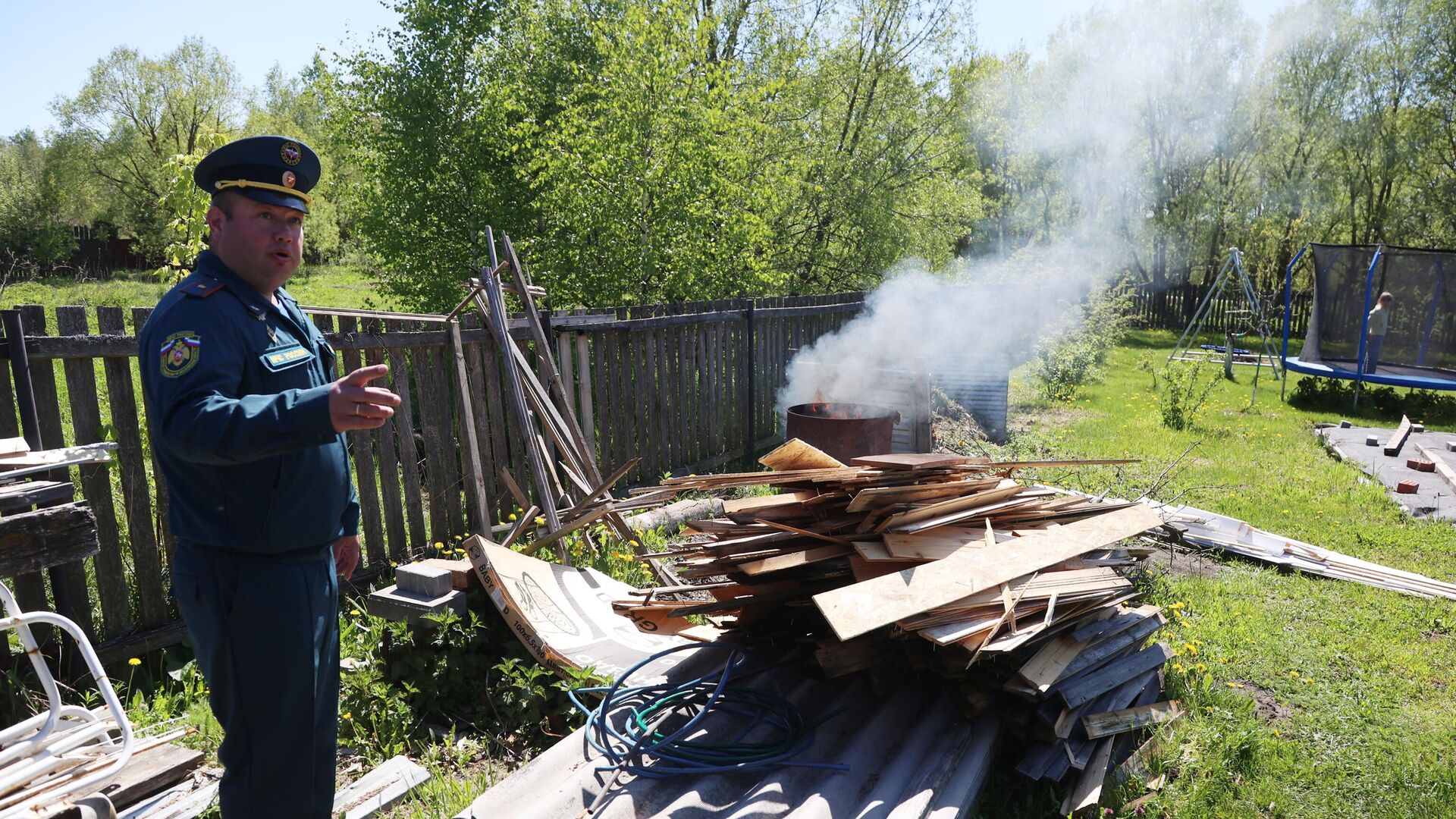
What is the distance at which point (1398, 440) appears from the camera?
9297 millimetres

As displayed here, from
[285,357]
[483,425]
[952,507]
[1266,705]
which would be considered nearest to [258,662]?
[285,357]

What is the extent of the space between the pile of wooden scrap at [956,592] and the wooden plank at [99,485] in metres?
2.33

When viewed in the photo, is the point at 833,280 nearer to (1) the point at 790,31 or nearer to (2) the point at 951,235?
(2) the point at 951,235

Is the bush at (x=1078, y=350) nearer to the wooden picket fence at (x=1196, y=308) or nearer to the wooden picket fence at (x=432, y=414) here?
the wooden picket fence at (x=432, y=414)

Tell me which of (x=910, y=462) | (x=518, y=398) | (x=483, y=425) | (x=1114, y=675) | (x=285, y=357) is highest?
(x=285, y=357)

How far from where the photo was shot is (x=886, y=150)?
1484cm

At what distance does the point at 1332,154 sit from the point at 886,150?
2195 cm

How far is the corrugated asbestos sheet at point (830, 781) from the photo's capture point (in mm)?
2588

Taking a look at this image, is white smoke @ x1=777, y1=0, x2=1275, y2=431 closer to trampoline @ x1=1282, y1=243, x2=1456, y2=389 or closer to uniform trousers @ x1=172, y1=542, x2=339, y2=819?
trampoline @ x1=1282, y1=243, x2=1456, y2=389

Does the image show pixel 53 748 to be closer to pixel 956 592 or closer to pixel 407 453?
pixel 407 453

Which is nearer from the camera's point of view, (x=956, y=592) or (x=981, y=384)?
(x=956, y=592)

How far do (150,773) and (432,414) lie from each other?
2662 mm

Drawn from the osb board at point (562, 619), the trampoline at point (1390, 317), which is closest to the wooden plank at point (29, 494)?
the osb board at point (562, 619)

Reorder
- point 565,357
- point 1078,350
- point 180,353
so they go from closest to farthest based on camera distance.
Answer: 1. point 180,353
2. point 565,357
3. point 1078,350
